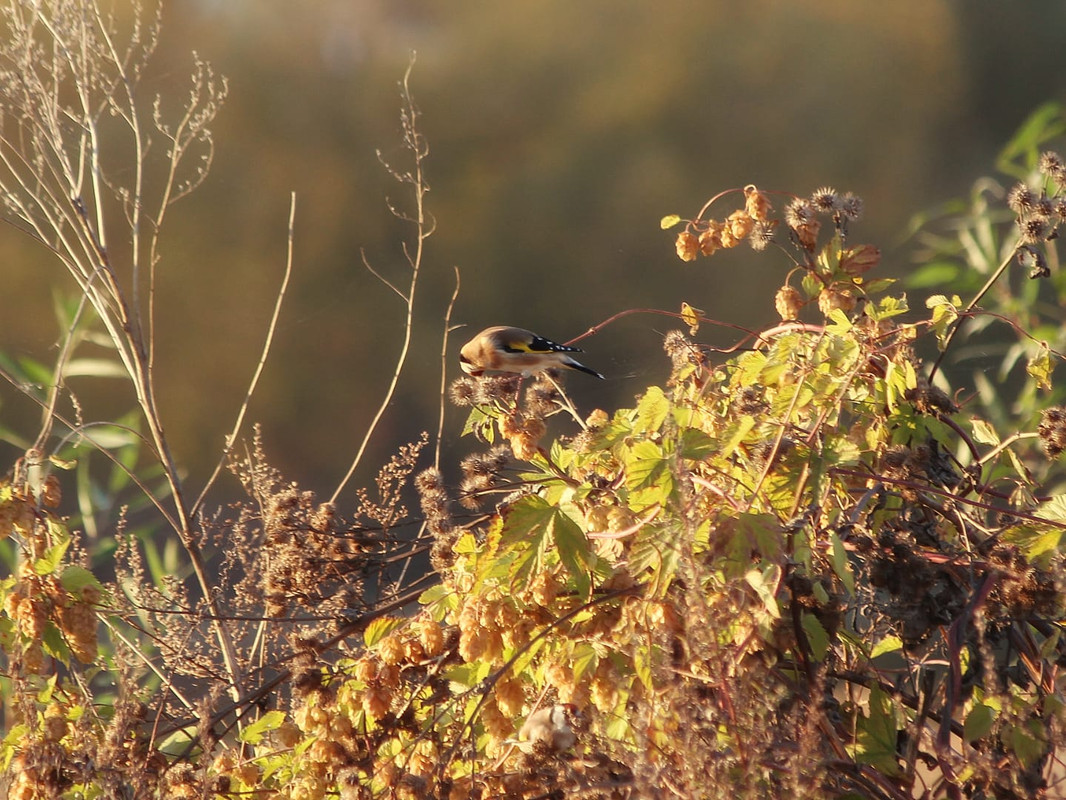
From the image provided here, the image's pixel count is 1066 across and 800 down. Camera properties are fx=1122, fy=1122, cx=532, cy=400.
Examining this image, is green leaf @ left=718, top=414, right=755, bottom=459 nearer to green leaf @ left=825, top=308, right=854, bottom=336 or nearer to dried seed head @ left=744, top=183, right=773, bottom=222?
green leaf @ left=825, top=308, right=854, bottom=336

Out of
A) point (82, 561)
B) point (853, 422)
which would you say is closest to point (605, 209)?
point (853, 422)

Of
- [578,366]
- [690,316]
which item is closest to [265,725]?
[690,316]

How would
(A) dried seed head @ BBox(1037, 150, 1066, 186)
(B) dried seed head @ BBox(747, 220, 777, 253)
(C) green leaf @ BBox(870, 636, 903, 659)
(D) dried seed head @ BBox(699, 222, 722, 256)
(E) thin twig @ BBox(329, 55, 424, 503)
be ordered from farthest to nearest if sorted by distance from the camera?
1. (E) thin twig @ BBox(329, 55, 424, 503)
2. (D) dried seed head @ BBox(699, 222, 722, 256)
3. (B) dried seed head @ BBox(747, 220, 777, 253)
4. (C) green leaf @ BBox(870, 636, 903, 659)
5. (A) dried seed head @ BBox(1037, 150, 1066, 186)

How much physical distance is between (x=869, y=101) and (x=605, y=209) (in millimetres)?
1183

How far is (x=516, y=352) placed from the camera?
403 centimetres

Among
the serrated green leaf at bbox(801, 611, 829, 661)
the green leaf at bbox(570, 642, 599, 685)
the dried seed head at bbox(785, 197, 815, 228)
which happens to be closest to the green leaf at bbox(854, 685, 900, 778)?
the serrated green leaf at bbox(801, 611, 829, 661)

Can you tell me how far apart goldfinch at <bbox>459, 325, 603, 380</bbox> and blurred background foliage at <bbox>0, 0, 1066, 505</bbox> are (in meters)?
0.22

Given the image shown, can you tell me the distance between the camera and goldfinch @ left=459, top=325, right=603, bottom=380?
400cm

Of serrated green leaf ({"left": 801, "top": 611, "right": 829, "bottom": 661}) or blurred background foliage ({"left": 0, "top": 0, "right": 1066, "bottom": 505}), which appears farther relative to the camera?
blurred background foliage ({"left": 0, "top": 0, "right": 1066, "bottom": 505})

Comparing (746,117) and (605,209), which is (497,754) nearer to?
(605,209)

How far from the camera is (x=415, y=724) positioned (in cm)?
196

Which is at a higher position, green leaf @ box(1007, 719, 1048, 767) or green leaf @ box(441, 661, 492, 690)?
green leaf @ box(1007, 719, 1048, 767)

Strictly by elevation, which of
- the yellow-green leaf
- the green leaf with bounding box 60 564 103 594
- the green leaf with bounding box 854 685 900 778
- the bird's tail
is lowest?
the green leaf with bounding box 60 564 103 594

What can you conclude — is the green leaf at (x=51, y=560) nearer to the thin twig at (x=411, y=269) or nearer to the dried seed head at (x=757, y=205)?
the thin twig at (x=411, y=269)
